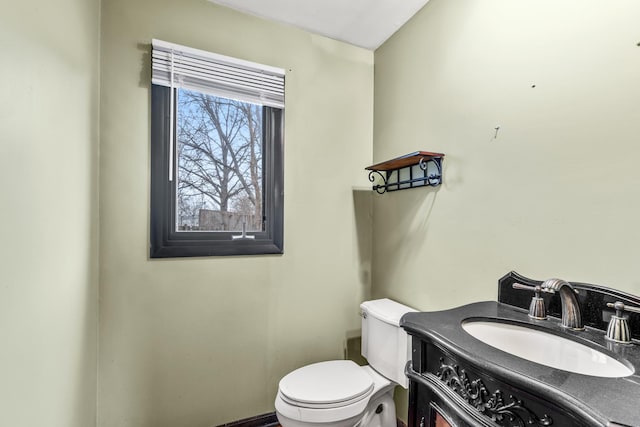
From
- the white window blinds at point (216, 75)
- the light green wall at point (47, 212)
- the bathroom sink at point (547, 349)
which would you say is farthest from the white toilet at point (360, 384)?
the white window blinds at point (216, 75)

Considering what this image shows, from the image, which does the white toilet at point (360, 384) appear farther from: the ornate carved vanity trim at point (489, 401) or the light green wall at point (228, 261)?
the ornate carved vanity trim at point (489, 401)

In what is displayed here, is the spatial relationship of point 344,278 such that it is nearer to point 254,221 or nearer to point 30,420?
point 254,221

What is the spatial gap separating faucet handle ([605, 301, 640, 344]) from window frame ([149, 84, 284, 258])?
140 cm

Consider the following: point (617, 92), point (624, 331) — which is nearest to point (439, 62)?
point (617, 92)

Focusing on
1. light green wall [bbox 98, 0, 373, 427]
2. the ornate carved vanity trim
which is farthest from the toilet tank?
the ornate carved vanity trim

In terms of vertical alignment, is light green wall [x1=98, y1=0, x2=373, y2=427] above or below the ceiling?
below

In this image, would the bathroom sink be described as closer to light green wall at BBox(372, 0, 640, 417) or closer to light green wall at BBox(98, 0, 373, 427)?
light green wall at BBox(372, 0, 640, 417)

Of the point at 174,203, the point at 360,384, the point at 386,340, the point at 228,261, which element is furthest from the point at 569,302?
the point at 174,203

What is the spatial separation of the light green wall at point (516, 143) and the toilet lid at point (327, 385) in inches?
19.5

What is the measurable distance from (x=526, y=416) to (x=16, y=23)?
1.45 m

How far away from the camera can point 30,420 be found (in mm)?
768

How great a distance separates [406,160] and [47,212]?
1.46 meters

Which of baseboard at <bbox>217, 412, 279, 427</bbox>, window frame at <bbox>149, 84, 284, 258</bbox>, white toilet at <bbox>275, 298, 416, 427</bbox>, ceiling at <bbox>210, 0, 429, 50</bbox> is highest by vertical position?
ceiling at <bbox>210, 0, 429, 50</bbox>

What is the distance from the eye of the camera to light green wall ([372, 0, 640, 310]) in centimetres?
88
